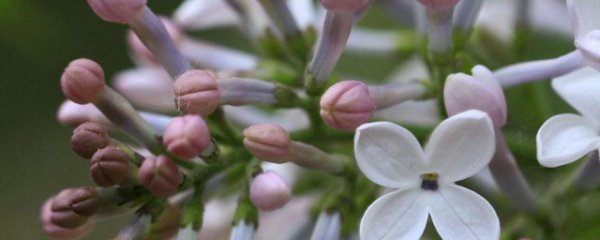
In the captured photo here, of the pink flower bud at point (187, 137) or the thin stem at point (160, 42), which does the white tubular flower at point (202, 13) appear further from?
the pink flower bud at point (187, 137)

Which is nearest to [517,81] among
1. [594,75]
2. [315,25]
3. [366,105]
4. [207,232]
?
[594,75]

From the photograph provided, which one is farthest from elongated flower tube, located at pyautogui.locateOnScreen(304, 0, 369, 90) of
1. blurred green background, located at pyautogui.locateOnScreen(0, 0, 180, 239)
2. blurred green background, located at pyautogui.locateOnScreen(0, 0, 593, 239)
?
blurred green background, located at pyautogui.locateOnScreen(0, 0, 180, 239)

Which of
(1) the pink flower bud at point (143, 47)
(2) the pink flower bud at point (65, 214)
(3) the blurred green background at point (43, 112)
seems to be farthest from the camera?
(3) the blurred green background at point (43, 112)

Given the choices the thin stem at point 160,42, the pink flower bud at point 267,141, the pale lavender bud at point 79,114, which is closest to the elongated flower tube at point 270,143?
the pink flower bud at point 267,141

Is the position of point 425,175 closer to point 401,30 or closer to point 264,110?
point 264,110

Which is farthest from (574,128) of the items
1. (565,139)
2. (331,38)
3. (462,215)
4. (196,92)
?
(196,92)

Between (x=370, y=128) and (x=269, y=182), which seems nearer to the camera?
(x=370, y=128)
